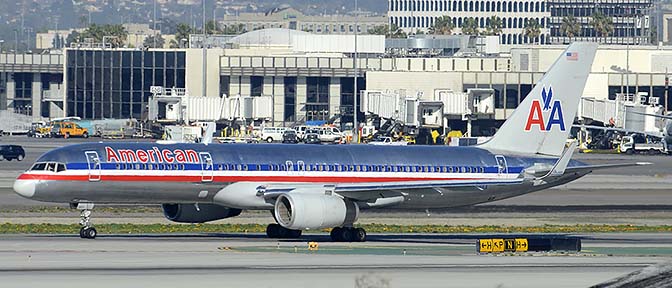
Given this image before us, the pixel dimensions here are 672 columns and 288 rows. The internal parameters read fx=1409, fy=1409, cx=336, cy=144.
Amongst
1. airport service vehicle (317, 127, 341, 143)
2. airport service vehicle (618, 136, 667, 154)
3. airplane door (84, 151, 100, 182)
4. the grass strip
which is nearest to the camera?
airplane door (84, 151, 100, 182)

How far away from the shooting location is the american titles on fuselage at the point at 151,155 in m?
50.1

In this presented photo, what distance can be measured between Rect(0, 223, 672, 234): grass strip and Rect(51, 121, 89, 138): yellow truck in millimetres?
97133

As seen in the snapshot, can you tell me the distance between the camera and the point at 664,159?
393 ft

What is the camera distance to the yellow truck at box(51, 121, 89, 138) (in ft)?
501

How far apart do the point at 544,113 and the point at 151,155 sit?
1658cm

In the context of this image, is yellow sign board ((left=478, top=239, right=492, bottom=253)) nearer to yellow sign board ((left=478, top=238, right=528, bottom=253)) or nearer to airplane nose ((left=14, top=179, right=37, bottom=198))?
yellow sign board ((left=478, top=238, right=528, bottom=253))

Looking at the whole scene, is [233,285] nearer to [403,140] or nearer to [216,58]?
[403,140]

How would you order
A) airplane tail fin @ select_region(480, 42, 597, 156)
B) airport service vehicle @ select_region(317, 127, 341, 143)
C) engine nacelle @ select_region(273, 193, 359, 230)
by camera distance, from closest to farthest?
engine nacelle @ select_region(273, 193, 359, 230) < airplane tail fin @ select_region(480, 42, 597, 156) < airport service vehicle @ select_region(317, 127, 341, 143)

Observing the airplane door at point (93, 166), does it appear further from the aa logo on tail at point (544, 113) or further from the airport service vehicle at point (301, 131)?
the airport service vehicle at point (301, 131)

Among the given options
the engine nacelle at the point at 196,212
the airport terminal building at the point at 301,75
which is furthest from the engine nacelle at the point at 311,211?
the airport terminal building at the point at 301,75

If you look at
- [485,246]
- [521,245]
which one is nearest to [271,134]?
[521,245]

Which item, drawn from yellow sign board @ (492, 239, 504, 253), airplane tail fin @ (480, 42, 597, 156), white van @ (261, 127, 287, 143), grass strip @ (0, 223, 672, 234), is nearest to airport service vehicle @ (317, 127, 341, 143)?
white van @ (261, 127, 287, 143)

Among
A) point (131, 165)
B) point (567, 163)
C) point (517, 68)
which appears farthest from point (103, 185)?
point (517, 68)

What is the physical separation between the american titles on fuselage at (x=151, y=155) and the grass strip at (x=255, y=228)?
4.10 meters
